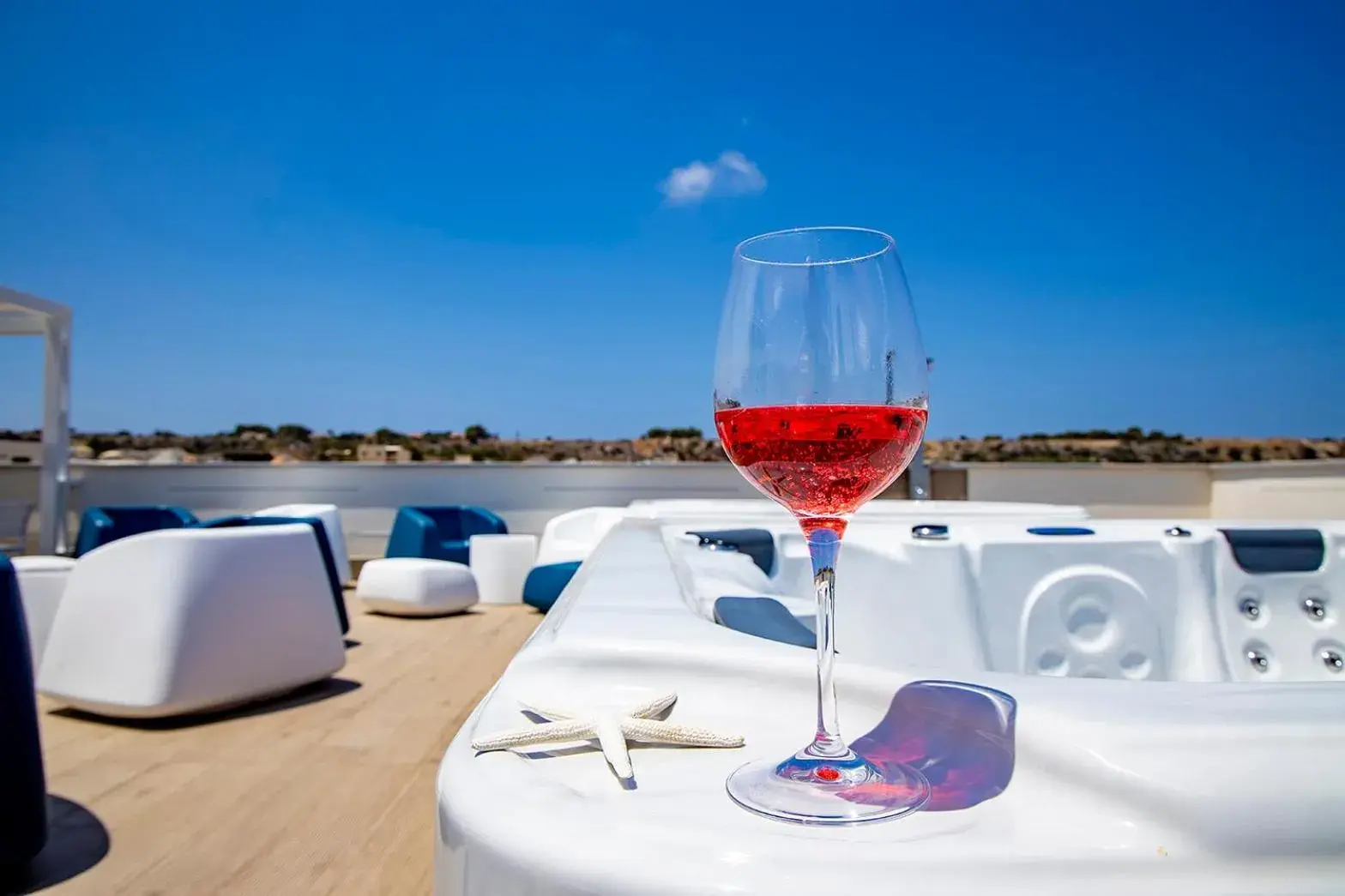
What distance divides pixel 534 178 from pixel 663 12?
602 cm

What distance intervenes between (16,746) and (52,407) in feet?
23.1

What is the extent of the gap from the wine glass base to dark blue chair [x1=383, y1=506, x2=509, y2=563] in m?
5.68

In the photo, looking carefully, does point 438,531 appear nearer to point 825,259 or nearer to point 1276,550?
point 1276,550

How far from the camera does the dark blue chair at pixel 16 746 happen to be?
1.52 m

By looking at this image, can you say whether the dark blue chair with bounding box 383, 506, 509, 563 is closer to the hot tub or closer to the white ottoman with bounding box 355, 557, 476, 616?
the white ottoman with bounding box 355, 557, 476, 616

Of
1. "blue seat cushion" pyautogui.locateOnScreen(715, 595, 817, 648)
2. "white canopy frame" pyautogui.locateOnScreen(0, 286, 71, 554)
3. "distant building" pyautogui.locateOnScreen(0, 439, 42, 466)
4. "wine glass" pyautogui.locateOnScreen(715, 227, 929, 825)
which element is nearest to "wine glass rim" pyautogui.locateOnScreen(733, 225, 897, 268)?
"wine glass" pyautogui.locateOnScreen(715, 227, 929, 825)

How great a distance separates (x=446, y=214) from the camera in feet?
78.5

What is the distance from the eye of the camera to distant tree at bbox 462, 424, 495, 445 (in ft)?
46.1

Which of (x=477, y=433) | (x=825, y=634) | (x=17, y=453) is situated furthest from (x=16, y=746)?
(x=477, y=433)

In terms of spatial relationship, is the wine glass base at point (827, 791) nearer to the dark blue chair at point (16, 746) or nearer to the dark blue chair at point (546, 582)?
the dark blue chair at point (16, 746)

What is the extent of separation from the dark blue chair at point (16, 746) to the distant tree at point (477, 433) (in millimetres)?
12355

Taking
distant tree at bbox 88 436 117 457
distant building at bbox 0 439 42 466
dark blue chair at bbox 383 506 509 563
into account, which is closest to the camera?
dark blue chair at bbox 383 506 509 563

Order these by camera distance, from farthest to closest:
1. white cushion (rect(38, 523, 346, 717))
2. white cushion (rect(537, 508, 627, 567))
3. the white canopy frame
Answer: the white canopy frame < white cushion (rect(537, 508, 627, 567)) < white cushion (rect(38, 523, 346, 717))

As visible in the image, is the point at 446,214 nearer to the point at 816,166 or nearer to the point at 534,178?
the point at 534,178
